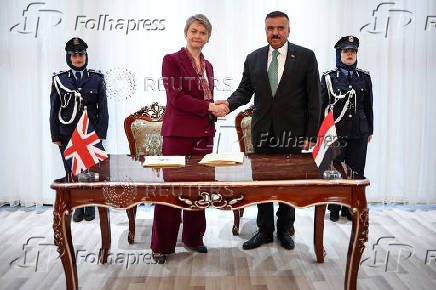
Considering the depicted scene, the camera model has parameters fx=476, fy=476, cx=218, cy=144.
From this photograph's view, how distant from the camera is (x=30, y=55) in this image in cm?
416

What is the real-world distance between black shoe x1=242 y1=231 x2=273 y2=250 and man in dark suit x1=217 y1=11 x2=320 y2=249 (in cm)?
60

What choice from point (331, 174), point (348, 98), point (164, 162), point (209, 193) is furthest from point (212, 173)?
point (348, 98)

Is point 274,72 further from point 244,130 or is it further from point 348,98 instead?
point 348,98

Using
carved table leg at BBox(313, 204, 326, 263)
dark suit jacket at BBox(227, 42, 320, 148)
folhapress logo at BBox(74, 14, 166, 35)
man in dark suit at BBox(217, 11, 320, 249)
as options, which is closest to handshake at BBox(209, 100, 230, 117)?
man in dark suit at BBox(217, 11, 320, 249)

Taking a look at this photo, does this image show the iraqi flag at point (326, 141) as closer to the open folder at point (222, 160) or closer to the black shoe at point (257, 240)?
the open folder at point (222, 160)

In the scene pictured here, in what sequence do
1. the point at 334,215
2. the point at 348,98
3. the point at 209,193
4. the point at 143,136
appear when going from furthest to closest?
the point at 334,215, the point at 348,98, the point at 143,136, the point at 209,193

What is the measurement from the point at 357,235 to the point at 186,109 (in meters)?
1.22

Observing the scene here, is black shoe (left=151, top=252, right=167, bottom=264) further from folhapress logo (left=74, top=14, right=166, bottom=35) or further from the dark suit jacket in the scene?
folhapress logo (left=74, top=14, right=166, bottom=35)

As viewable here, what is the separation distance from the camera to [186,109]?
283 cm

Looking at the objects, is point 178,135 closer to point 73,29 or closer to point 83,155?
point 83,155

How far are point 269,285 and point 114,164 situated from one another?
42.0 inches

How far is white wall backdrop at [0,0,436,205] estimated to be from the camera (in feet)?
13.5

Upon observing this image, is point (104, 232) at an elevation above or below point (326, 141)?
below

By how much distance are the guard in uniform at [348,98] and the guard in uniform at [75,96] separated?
5.81ft
